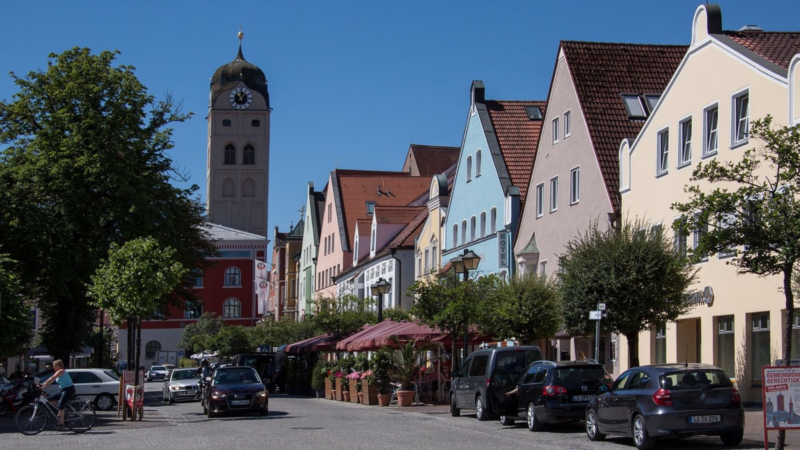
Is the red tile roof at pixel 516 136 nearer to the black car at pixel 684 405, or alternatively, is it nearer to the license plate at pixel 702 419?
the black car at pixel 684 405

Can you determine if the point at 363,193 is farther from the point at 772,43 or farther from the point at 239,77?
the point at 239,77

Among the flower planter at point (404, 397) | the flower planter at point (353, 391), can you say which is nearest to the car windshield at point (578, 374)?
the flower planter at point (404, 397)

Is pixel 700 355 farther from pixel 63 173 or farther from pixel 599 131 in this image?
pixel 63 173

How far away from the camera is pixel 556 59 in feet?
122

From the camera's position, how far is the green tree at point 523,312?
1161 inches

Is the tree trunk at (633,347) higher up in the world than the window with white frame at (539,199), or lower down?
lower down

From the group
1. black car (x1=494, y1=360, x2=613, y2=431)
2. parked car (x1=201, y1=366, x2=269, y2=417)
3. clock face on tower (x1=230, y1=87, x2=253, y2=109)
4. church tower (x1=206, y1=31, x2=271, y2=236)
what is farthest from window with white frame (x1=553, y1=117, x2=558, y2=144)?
clock face on tower (x1=230, y1=87, x2=253, y2=109)

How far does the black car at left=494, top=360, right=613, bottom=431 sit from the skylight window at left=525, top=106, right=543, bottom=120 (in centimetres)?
2512

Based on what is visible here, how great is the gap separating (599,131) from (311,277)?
59.3 metres

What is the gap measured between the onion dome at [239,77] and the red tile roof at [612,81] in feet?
323

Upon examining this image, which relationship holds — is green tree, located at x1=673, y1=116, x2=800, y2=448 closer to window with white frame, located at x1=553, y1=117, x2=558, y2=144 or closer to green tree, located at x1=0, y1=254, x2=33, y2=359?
green tree, located at x1=0, y1=254, x2=33, y2=359

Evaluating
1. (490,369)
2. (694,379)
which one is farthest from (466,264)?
(694,379)

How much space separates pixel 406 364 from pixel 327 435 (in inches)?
519

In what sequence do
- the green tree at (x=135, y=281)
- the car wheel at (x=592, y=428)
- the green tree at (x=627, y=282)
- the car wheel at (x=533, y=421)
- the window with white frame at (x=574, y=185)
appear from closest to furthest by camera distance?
the car wheel at (x=592, y=428) → the car wheel at (x=533, y=421) → the green tree at (x=627, y=282) → the green tree at (x=135, y=281) → the window with white frame at (x=574, y=185)
